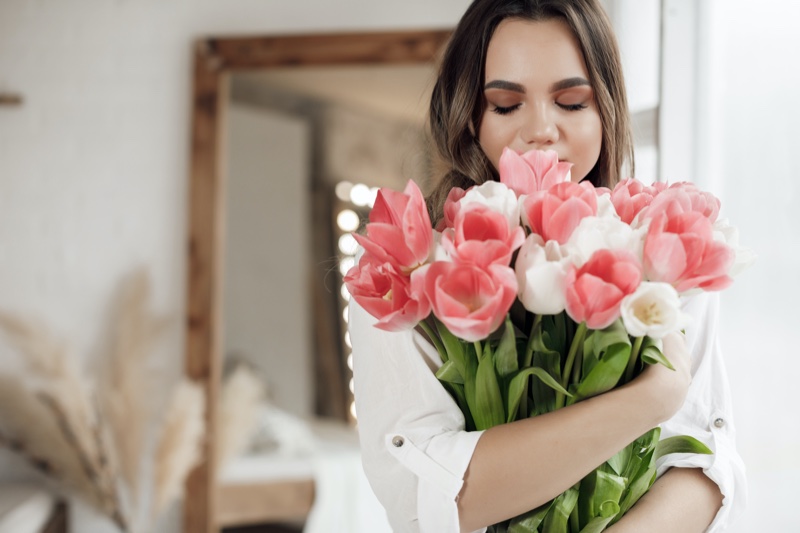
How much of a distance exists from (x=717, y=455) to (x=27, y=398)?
2.63m

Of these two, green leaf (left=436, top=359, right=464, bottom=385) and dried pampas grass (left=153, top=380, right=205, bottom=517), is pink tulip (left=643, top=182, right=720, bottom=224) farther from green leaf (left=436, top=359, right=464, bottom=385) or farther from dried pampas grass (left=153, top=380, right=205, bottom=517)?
dried pampas grass (left=153, top=380, right=205, bottom=517)

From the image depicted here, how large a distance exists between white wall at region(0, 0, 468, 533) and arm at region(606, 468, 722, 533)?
7.79 feet

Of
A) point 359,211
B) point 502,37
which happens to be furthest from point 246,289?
point 502,37

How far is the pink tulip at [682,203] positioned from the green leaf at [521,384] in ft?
0.55

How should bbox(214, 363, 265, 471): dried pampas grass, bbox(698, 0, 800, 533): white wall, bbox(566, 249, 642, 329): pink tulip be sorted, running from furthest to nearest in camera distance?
bbox(214, 363, 265, 471): dried pampas grass → bbox(698, 0, 800, 533): white wall → bbox(566, 249, 642, 329): pink tulip

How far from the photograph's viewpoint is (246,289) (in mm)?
2951

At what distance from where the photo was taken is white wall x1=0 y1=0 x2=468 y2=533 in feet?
9.75

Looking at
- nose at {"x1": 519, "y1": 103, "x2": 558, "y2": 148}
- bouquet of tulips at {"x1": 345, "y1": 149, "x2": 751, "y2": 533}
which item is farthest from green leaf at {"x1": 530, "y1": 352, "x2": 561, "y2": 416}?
nose at {"x1": 519, "y1": 103, "x2": 558, "y2": 148}

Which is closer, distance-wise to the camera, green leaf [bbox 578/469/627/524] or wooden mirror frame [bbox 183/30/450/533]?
green leaf [bbox 578/469/627/524]

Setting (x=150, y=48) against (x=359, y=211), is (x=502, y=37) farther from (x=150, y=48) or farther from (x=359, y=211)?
(x=150, y=48)

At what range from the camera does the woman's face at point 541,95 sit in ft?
2.98

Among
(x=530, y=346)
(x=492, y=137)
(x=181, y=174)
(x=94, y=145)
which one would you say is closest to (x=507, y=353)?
(x=530, y=346)

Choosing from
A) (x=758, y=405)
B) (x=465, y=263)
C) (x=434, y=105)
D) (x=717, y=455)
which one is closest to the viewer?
(x=465, y=263)

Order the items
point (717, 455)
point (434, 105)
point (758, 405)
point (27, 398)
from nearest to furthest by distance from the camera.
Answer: point (717, 455), point (434, 105), point (758, 405), point (27, 398)
